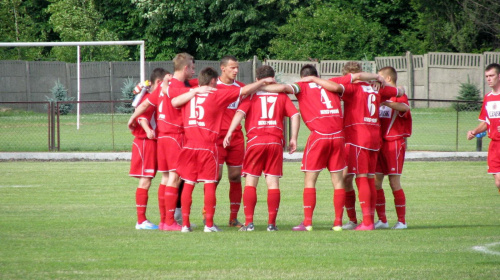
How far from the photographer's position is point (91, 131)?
29266 millimetres

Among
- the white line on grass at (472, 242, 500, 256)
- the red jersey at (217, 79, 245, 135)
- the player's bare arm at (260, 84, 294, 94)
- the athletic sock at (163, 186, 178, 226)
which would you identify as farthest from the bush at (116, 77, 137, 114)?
the white line on grass at (472, 242, 500, 256)

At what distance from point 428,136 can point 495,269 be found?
20.6m

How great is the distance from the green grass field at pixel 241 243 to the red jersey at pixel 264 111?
51.4 inches


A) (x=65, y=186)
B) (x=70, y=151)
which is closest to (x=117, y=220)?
(x=65, y=186)

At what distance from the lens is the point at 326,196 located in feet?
45.7

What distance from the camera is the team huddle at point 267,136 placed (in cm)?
907

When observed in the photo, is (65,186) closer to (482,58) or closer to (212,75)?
(212,75)

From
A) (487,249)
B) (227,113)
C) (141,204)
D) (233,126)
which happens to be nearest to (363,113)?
(233,126)

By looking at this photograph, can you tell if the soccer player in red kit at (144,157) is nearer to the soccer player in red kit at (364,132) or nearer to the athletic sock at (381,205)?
the soccer player in red kit at (364,132)

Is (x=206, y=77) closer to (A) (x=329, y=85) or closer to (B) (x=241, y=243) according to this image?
(A) (x=329, y=85)

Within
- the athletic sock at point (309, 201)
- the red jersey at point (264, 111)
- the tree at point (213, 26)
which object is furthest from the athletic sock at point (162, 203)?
the tree at point (213, 26)

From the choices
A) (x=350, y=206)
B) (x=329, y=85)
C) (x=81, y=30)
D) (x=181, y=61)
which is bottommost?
(x=350, y=206)

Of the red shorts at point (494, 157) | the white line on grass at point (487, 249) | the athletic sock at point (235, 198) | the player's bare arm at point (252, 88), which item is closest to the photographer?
the white line on grass at point (487, 249)

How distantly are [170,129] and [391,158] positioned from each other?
2.98 metres
